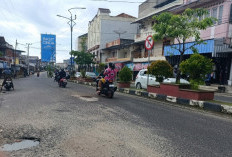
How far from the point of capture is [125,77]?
44.4ft

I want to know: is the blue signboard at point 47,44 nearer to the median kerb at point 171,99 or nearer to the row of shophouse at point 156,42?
the row of shophouse at point 156,42

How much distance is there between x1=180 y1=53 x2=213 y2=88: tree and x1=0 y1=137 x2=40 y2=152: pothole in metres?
6.56

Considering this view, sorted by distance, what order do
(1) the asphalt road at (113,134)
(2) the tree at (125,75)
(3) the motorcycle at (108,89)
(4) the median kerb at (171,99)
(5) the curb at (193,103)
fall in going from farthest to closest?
(2) the tree at (125,75) < (3) the motorcycle at (108,89) < (4) the median kerb at (171,99) < (5) the curb at (193,103) < (1) the asphalt road at (113,134)

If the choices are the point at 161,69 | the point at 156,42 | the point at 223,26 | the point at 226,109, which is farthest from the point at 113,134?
the point at 156,42

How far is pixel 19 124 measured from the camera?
456cm

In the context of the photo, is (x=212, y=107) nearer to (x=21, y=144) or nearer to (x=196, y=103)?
(x=196, y=103)

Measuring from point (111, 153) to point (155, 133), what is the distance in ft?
4.70

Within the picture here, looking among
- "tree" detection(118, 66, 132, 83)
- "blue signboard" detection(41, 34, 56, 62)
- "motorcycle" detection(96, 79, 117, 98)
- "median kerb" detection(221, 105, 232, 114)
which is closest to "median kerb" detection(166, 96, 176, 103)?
"median kerb" detection(221, 105, 232, 114)

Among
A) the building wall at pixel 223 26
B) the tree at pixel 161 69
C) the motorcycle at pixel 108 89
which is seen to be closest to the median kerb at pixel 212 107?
the tree at pixel 161 69

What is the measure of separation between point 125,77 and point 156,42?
15.4 metres

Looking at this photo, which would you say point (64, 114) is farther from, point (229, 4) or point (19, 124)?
point (229, 4)

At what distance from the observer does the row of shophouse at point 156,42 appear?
1717 cm

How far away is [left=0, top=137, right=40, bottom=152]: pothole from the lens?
323cm

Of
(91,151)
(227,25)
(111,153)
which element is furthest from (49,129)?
(227,25)
